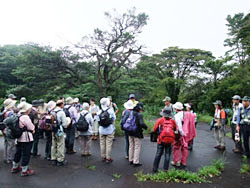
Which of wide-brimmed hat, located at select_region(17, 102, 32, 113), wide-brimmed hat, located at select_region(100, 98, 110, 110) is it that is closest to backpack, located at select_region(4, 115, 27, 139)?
wide-brimmed hat, located at select_region(17, 102, 32, 113)

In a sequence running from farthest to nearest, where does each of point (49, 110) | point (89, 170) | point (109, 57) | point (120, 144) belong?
point (109, 57)
point (120, 144)
point (49, 110)
point (89, 170)

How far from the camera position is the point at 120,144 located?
6.91m

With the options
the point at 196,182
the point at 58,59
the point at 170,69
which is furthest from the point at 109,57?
the point at 170,69

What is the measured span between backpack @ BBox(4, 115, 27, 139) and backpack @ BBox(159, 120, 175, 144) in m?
3.28

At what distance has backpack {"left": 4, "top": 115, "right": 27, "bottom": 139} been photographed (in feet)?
12.3

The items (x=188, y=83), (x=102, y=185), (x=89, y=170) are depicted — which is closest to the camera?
(x=102, y=185)

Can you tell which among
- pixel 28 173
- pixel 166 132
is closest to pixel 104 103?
pixel 166 132

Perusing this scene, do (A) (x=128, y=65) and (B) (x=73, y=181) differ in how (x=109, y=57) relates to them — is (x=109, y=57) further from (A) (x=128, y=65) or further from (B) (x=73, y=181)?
(B) (x=73, y=181)

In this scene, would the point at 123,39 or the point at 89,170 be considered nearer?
the point at 89,170

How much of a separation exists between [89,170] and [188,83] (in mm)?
18674

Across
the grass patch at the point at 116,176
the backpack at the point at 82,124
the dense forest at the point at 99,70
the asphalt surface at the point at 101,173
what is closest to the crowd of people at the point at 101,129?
the backpack at the point at 82,124

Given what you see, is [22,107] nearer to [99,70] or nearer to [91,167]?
[91,167]

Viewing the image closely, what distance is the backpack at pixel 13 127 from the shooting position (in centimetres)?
375

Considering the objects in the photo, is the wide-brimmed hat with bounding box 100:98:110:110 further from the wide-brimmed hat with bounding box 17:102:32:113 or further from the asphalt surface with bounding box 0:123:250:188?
the wide-brimmed hat with bounding box 17:102:32:113
